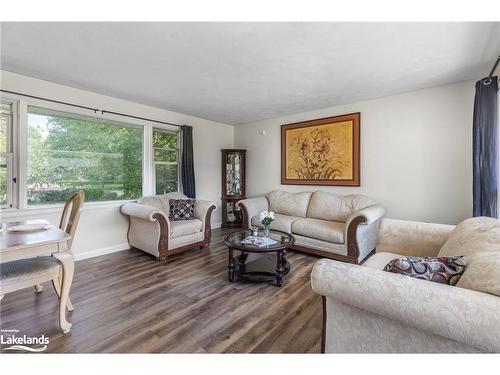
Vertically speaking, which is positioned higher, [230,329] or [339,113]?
[339,113]

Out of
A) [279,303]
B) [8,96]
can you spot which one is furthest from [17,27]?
[279,303]

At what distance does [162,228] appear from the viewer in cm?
304

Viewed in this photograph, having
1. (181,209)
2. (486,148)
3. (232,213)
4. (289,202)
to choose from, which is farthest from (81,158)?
(486,148)

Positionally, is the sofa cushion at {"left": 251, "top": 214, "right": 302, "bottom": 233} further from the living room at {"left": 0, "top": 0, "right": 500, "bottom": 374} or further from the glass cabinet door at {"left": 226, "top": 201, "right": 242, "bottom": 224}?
the glass cabinet door at {"left": 226, "top": 201, "right": 242, "bottom": 224}

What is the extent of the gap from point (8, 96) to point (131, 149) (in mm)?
1501

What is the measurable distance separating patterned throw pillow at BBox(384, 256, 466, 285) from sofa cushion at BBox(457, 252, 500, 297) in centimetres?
6

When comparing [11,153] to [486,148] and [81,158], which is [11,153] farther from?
[486,148]

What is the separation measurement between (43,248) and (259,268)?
200 centimetres

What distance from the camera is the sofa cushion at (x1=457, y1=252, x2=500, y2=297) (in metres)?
0.88

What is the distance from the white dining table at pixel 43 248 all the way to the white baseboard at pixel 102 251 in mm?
1478

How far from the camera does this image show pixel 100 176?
3.48 meters

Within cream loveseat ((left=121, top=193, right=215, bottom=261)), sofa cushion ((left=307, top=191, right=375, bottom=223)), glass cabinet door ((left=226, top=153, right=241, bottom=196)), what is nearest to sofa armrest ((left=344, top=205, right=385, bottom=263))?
sofa cushion ((left=307, top=191, right=375, bottom=223))

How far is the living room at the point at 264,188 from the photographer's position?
121 centimetres
